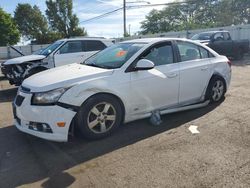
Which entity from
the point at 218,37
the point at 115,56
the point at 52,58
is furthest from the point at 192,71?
the point at 218,37

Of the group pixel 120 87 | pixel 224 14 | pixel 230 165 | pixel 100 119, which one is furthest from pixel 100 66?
pixel 224 14

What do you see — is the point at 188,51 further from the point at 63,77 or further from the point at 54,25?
the point at 54,25

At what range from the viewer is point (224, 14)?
60.3 meters

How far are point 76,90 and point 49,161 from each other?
1.10 metres

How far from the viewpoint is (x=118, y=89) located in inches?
190

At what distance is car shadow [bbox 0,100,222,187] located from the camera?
12.0ft

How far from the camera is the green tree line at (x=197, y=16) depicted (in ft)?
189

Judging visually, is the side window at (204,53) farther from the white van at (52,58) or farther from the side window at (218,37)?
the side window at (218,37)

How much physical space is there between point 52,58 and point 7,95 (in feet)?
6.18

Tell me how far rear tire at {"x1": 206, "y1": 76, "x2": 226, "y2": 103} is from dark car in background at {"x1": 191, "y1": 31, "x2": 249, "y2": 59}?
9.50m

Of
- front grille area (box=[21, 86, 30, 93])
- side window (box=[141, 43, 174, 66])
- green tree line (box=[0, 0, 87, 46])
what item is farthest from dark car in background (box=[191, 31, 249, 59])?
green tree line (box=[0, 0, 87, 46])

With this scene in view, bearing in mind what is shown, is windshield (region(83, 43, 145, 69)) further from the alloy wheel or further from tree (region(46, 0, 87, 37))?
tree (region(46, 0, 87, 37))

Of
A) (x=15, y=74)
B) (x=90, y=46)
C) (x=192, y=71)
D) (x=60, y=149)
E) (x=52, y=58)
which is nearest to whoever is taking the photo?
(x=60, y=149)

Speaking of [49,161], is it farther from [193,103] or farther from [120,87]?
[193,103]
